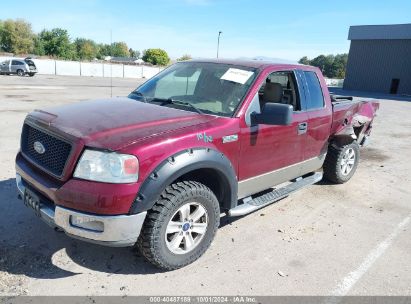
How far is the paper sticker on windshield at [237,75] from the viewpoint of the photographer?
160 inches

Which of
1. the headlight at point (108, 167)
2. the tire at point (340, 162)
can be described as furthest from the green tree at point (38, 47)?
the headlight at point (108, 167)

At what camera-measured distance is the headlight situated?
114 inches

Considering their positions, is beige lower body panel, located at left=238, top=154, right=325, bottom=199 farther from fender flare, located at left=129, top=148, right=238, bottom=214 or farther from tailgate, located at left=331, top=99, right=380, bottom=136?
tailgate, located at left=331, top=99, right=380, bottom=136

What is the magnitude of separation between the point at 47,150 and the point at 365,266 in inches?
124

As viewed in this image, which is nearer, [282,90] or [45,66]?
[282,90]

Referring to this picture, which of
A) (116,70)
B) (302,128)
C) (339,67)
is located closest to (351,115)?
(302,128)

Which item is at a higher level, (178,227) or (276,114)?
(276,114)

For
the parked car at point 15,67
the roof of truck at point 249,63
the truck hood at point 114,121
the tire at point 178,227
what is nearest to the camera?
the truck hood at point 114,121

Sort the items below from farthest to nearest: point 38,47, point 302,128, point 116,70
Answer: point 38,47
point 116,70
point 302,128

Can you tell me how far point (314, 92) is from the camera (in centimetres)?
500

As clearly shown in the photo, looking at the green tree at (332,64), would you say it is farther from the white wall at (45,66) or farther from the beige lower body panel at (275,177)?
the beige lower body panel at (275,177)

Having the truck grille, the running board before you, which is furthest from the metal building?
the truck grille

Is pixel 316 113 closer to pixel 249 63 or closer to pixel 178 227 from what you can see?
pixel 249 63

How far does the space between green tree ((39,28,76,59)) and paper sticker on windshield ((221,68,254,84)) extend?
3371 inches
